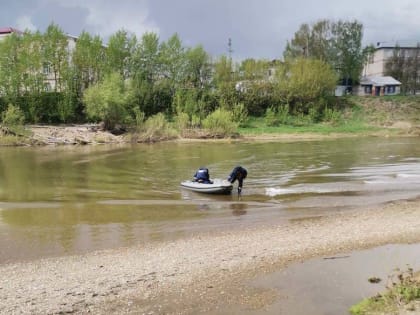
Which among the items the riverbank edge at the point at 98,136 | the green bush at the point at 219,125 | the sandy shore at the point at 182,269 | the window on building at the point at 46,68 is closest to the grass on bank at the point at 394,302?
the sandy shore at the point at 182,269

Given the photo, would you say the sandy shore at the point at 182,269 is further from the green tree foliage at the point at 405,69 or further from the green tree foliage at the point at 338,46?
the green tree foliage at the point at 405,69

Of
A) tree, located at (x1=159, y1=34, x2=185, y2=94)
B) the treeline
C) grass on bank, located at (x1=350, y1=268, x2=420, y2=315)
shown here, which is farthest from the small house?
grass on bank, located at (x1=350, y1=268, x2=420, y2=315)

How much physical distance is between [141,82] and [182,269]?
5652 cm

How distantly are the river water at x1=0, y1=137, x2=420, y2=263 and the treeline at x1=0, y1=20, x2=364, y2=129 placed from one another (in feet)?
64.4

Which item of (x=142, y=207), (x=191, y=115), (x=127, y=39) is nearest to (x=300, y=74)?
(x=191, y=115)

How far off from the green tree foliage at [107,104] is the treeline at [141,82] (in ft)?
0.39

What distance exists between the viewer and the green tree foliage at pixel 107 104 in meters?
53.4

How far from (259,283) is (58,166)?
24356 millimetres

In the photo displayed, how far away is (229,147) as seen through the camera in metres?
45.1

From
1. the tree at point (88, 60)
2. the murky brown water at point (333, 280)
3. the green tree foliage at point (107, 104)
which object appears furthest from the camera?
the tree at point (88, 60)

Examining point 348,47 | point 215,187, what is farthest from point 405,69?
point 215,187

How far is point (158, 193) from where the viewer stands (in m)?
21.3

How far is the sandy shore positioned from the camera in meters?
8.91

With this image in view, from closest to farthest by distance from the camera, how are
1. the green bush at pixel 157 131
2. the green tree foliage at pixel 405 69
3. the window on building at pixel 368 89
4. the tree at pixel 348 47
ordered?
the green bush at pixel 157 131 < the tree at pixel 348 47 < the window on building at pixel 368 89 < the green tree foliage at pixel 405 69
